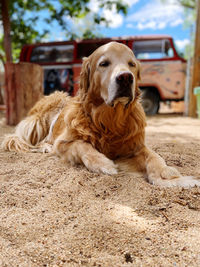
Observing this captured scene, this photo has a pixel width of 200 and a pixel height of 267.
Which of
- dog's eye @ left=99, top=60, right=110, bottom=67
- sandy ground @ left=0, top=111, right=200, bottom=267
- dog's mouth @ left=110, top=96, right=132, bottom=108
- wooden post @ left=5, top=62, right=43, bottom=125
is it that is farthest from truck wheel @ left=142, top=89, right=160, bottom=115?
sandy ground @ left=0, top=111, right=200, bottom=267

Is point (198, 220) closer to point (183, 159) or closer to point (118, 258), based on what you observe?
point (118, 258)

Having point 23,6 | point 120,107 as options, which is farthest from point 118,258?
point 23,6

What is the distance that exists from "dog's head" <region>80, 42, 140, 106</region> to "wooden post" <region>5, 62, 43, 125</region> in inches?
114

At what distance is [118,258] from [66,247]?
244 millimetres

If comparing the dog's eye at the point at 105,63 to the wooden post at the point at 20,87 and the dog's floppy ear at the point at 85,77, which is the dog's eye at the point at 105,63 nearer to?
the dog's floppy ear at the point at 85,77

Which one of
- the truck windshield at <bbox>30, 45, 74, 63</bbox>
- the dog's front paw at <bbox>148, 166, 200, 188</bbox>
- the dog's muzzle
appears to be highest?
the truck windshield at <bbox>30, 45, 74, 63</bbox>

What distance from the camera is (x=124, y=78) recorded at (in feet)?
6.64

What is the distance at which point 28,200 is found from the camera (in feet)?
5.25

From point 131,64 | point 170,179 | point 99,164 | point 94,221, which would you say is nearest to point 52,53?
point 131,64

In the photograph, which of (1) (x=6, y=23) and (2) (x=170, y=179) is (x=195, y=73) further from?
(2) (x=170, y=179)

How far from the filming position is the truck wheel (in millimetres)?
8750

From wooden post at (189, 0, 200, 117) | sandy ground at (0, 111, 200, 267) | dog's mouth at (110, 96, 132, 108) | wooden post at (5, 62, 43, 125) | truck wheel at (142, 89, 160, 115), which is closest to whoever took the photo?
sandy ground at (0, 111, 200, 267)

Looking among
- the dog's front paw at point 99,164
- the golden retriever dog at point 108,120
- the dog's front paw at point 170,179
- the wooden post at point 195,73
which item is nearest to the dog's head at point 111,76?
the golden retriever dog at point 108,120

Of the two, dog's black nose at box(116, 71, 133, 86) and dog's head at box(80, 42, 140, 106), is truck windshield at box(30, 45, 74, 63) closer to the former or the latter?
dog's head at box(80, 42, 140, 106)
